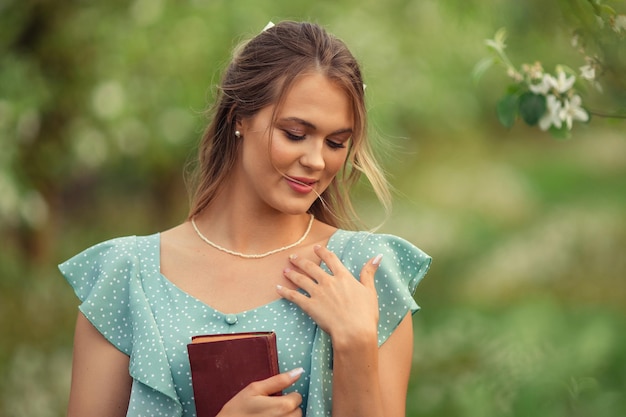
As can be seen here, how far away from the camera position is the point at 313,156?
2338 mm

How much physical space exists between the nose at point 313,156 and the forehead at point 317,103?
0.13ft

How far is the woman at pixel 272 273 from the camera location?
2.30m

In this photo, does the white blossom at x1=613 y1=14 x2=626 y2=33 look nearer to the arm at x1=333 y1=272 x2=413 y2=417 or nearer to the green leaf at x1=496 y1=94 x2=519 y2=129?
the green leaf at x1=496 y1=94 x2=519 y2=129

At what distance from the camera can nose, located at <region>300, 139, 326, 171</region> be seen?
2.34 m

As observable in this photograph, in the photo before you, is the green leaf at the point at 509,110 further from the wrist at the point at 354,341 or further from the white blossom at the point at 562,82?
the wrist at the point at 354,341

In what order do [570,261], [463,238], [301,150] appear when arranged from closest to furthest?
[301,150] < [570,261] < [463,238]

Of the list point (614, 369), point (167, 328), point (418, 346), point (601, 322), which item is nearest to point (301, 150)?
point (167, 328)

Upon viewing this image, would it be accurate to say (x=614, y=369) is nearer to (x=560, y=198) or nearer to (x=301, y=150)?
(x=560, y=198)

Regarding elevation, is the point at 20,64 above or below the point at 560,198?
above

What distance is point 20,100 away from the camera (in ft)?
19.8

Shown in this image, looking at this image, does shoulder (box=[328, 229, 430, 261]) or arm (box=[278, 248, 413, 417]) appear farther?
shoulder (box=[328, 229, 430, 261])

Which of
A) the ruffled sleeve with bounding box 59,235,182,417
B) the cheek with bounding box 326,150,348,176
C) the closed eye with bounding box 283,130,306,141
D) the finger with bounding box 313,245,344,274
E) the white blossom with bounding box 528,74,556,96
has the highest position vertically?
the white blossom with bounding box 528,74,556,96

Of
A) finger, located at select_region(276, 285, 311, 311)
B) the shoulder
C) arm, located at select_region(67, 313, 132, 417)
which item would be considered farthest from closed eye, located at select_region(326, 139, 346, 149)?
arm, located at select_region(67, 313, 132, 417)

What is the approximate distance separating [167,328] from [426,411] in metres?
3.71
